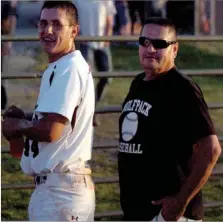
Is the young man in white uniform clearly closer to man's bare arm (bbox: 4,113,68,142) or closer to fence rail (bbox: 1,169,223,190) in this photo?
man's bare arm (bbox: 4,113,68,142)

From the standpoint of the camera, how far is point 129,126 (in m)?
3.79

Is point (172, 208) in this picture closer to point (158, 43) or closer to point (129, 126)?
point (129, 126)

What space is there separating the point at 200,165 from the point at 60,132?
649mm

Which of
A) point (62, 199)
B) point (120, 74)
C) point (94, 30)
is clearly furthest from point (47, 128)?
point (94, 30)

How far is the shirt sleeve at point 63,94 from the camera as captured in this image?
366cm

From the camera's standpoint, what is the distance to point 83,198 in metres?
3.83

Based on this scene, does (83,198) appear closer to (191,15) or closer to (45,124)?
(45,124)

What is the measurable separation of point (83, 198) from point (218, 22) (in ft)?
44.3

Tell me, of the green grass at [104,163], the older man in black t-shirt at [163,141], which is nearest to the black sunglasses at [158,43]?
the older man in black t-shirt at [163,141]

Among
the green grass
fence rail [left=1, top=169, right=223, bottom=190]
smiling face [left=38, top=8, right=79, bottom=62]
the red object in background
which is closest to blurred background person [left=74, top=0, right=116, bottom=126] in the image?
the green grass

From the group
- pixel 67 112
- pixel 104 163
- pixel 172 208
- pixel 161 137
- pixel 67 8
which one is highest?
pixel 67 8

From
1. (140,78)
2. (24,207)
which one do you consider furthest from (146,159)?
(24,207)

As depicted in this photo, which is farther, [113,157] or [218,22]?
[218,22]

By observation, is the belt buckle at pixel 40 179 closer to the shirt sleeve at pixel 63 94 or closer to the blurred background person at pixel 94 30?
the shirt sleeve at pixel 63 94
